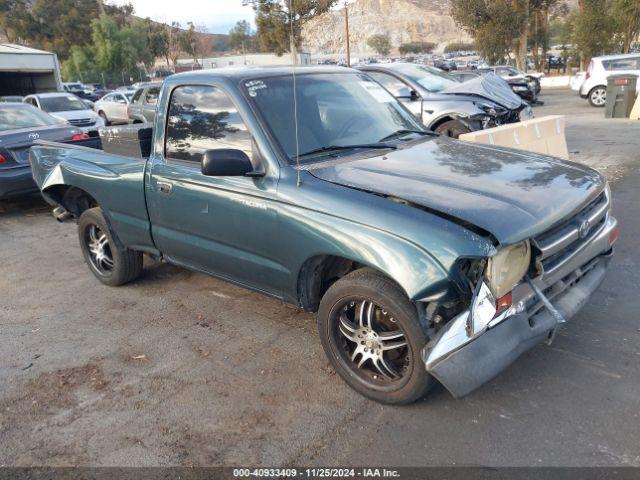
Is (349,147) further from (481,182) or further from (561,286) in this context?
(561,286)

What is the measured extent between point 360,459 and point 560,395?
1247 millimetres

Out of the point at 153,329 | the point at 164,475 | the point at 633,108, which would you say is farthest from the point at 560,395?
the point at 633,108

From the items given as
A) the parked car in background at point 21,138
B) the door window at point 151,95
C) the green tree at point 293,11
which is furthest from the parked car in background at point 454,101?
the door window at point 151,95

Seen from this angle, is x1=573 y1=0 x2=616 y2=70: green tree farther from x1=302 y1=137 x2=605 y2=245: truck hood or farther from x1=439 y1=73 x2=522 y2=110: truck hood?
x1=302 y1=137 x2=605 y2=245: truck hood

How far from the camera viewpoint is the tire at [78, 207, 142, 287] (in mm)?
4953

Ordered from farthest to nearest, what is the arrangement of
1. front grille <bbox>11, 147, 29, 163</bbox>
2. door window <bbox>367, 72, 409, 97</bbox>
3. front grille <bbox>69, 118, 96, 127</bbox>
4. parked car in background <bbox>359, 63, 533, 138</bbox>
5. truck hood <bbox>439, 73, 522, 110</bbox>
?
1. front grille <bbox>69, 118, 96, 127</bbox>
2. door window <bbox>367, 72, 409, 97</bbox>
3. truck hood <bbox>439, 73, 522, 110</bbox>
4. parked car in background <bbox>359, 63, 533, 138</bbox>
5. front grille <bbox>11, 147, 29, 163</bbox>

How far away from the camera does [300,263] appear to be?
10.9 feet

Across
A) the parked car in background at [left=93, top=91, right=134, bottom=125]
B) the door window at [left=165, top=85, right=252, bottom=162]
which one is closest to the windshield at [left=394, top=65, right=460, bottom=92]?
the door window at [left=165, top=85, right=252, bottom=162]

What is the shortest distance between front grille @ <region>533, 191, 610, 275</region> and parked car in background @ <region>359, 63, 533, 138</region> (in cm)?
584

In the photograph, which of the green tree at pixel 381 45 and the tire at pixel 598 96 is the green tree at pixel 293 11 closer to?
the tire at pixel 598 96

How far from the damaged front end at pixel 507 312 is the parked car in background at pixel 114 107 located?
20831 mm

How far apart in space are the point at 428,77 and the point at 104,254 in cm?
732

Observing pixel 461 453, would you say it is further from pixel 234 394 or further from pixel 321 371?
pixel 234 394

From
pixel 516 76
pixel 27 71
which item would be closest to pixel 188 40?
pixel 27 71
